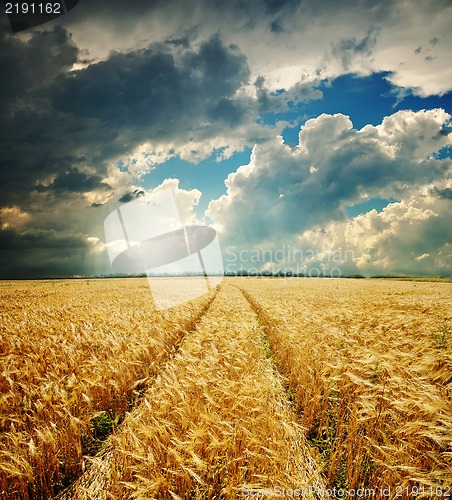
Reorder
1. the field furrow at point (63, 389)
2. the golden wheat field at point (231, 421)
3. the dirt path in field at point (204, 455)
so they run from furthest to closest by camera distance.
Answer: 1. the field furrow at point (63, 389)
2. the golden wheat field at point (231, 421)
3. the dirt path in field at point (204, 455)

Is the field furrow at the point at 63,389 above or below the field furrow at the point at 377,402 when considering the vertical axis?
above

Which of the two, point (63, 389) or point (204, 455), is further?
point (63, 389)

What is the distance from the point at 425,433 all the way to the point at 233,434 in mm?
2165

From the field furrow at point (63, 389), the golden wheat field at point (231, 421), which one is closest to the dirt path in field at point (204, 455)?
the golden wheat field at point (231, 421)

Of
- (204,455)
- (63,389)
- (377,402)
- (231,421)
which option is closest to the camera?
(204,455)

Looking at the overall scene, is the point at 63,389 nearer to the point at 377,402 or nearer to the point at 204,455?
the point at 204,455

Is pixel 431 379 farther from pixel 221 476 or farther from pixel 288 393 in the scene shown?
pixel 221 476

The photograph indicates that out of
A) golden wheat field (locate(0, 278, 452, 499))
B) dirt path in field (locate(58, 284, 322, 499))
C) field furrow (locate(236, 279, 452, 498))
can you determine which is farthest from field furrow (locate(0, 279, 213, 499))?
field furrow (locate(236, 279, 452, 498))

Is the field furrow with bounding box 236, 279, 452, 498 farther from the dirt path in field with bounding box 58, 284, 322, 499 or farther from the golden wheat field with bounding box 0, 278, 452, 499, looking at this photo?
the dirt path in field with bounding box 58, 284, 322, 499

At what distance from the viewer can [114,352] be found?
23.9ft

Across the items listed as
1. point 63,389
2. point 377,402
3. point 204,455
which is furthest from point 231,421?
point 63,389

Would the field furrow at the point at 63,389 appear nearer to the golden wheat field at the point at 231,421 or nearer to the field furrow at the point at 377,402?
the golden wheat field at the point at 231,421

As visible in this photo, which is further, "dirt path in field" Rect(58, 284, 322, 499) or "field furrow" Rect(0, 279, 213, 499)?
"field furrow" Rect(0, 279, 213, 499)

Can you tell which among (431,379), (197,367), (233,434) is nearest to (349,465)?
(233,434)
